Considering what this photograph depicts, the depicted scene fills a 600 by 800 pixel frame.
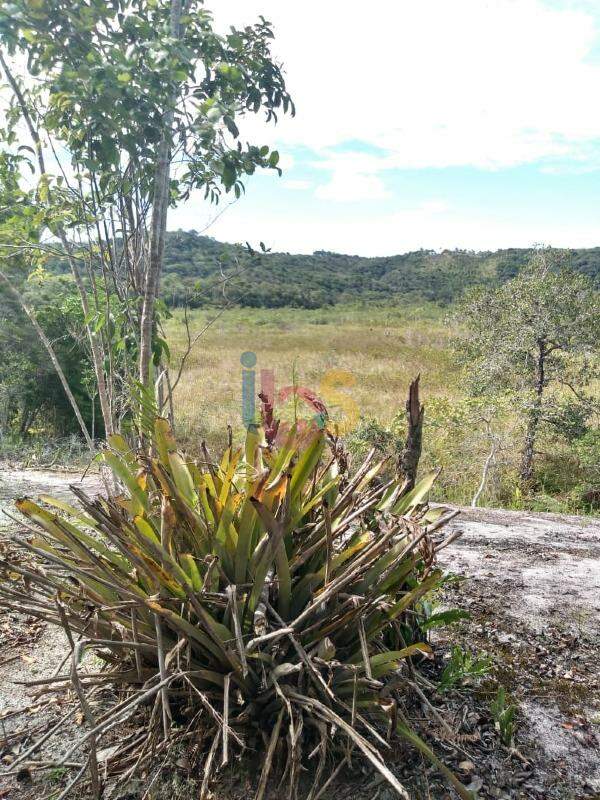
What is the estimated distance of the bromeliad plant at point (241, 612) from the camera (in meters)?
1.37

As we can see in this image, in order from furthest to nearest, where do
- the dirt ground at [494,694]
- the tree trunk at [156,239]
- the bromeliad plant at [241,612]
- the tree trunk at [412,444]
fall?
the tree trunk at [156,239] → the tree trunk at [412,444] → the dirt ground at [494,694] → the bromeliad plant at [241,612]

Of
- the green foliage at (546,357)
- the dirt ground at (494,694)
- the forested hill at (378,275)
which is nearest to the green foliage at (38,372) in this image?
the green foliage at (546,357)

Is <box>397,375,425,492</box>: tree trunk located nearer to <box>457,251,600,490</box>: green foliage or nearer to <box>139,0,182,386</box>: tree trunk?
<box>139,0,182,386</box>: tree trunk

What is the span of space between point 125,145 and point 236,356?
1999cm

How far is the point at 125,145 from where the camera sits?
268cm

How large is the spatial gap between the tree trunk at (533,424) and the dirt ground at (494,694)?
5033 millimetres

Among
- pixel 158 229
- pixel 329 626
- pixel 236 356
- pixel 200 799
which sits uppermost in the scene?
pixel 158 229

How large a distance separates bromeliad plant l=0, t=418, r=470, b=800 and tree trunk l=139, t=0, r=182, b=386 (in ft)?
4.52

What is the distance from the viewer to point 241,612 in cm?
148

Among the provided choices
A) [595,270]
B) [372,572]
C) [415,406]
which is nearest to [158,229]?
[415,406]

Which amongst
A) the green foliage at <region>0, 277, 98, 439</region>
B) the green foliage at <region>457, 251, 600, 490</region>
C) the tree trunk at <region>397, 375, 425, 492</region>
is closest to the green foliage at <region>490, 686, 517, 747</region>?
the tree trunk at <region>397, 375, 425, 492</region>

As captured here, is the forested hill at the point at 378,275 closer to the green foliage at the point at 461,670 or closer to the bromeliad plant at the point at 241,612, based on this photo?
the green foliage at the point at 461,670

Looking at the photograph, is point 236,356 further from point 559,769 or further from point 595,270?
point 595,270

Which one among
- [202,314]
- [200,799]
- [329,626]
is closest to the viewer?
[200,799]
